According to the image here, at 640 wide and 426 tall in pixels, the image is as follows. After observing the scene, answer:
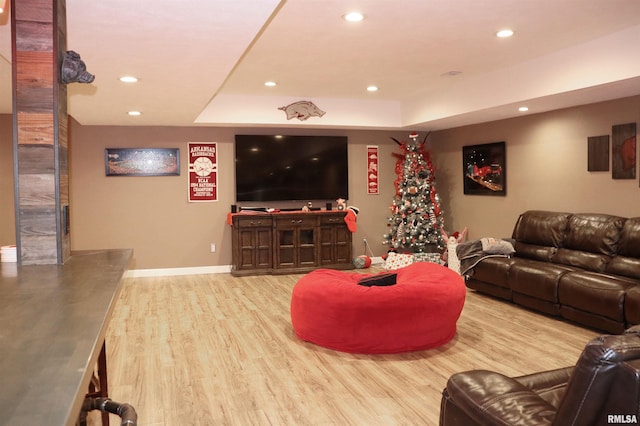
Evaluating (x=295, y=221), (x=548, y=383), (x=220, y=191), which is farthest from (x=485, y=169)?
(x=548, y=383)

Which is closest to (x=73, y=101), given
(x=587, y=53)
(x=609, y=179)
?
(x=587, y=53)

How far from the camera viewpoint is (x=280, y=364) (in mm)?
3932

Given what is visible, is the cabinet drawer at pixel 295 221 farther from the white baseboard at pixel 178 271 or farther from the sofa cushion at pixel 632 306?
the sofa cushion at pixel 632 306

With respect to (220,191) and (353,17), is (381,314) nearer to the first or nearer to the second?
(353,17)

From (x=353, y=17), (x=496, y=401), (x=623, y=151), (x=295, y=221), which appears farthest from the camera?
(x=295, y=221)

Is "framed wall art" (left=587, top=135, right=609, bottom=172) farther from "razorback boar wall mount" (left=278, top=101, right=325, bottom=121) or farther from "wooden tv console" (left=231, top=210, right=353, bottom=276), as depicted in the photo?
"razorback boar wall mount" (left=278, top=101, right=325, bottom=121)

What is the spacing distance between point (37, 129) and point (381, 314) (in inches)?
105

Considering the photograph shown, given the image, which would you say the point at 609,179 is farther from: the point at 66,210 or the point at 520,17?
the point at 66,210

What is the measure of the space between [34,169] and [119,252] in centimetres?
68

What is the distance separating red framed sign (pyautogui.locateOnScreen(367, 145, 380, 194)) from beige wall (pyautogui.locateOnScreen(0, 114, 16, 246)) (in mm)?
5288

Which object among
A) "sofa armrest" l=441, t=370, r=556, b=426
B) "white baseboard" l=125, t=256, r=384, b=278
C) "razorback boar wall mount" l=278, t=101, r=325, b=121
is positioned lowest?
"white baseboard" l=125, t=256, r=384, b=278

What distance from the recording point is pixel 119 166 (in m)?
7.56

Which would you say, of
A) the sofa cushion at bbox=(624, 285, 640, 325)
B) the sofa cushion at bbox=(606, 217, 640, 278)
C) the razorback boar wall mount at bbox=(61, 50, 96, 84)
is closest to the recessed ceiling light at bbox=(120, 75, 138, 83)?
the razorback boar wall mount at bbox=(61, 50, 96, 84)

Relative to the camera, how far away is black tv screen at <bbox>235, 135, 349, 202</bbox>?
7.91m
